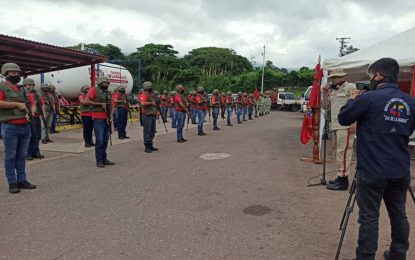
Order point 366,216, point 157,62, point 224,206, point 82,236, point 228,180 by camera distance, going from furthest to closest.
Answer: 1. point 157,62
2. point 228,180
3. point 224,206
4. point 82,236
5. point 366,216

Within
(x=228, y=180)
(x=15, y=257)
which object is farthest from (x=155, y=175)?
(x=15, y=257)

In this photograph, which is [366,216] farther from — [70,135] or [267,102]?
[267,102]

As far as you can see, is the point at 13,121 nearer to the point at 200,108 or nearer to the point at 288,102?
the point at 200,108

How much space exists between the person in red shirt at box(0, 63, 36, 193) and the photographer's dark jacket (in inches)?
198

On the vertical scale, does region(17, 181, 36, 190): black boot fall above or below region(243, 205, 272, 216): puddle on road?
above

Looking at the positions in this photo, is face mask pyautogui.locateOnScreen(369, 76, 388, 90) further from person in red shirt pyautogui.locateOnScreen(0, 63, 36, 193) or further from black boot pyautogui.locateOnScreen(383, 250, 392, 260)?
person in red shirt pyautogui.locateOnScreen(0, 63, 36, 193)

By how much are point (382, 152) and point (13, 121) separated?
5340 millimetres

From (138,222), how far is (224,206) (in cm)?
132

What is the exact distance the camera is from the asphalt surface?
3861mm

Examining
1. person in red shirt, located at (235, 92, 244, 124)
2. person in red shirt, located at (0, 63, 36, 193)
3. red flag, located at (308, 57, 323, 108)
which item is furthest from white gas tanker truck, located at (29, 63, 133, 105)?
red flag, located at (308, 57, 323, 108)

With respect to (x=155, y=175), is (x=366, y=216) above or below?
above

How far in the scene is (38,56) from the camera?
1218 cm

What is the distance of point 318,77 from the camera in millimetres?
8375

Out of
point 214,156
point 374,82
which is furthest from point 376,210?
point 214,156
